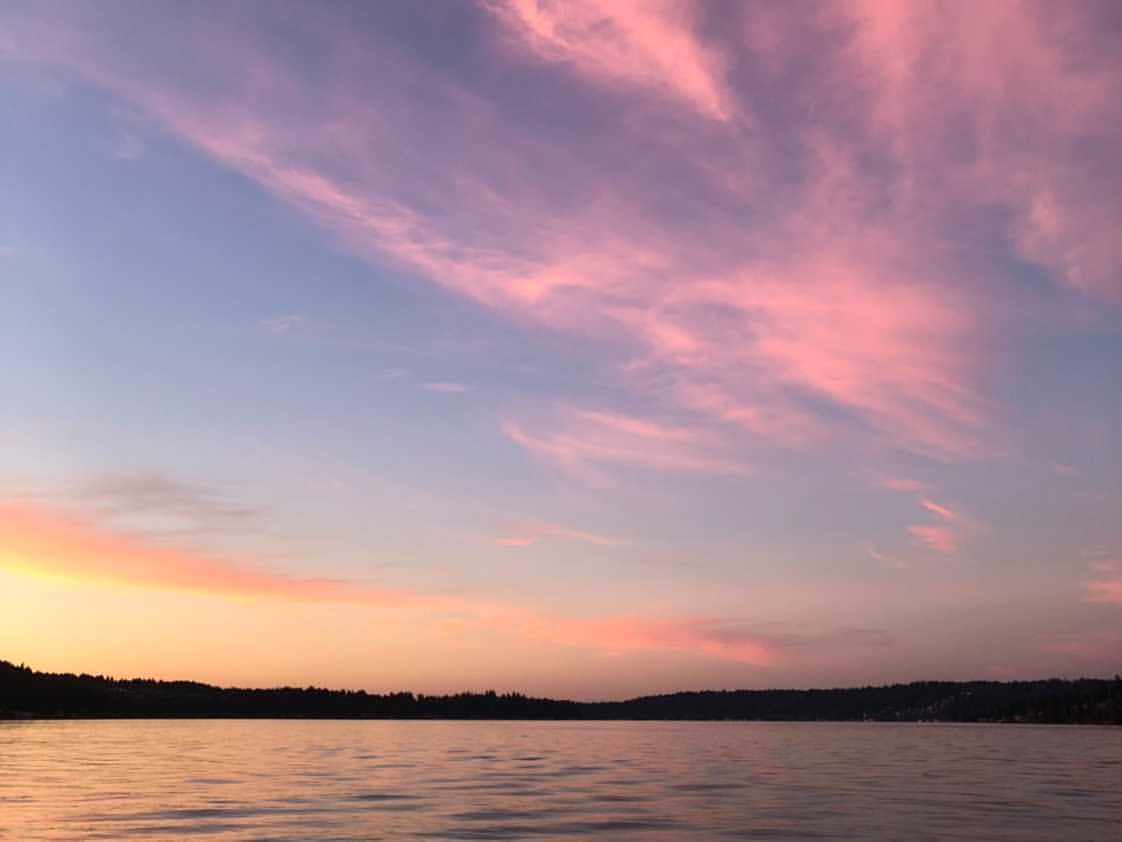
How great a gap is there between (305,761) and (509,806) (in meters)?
46.4

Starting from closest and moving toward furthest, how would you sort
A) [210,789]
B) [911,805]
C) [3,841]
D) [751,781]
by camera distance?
[3,841]
[911,805]
[210,789]
[751,781]

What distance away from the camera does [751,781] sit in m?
73.2

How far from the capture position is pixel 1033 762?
105 metres

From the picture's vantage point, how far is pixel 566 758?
353ft

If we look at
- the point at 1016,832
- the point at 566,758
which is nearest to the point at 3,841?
the point at 1016,832

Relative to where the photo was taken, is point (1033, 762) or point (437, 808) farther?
point (1033, 762)

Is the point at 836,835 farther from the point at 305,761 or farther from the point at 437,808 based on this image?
the point at 305,761

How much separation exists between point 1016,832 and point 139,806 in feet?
129

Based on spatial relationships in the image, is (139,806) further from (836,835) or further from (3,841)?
(836,835)

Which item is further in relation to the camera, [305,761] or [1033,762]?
[1033,762]

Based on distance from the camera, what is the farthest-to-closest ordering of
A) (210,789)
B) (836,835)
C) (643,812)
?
(210,789)
(643,812)
(836,835)

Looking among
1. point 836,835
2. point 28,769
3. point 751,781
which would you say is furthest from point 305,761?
point 836,835

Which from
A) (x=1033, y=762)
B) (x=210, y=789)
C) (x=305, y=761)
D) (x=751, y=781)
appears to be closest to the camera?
(x=210, y=789)

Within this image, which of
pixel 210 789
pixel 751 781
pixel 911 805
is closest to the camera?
pixel 911 805
